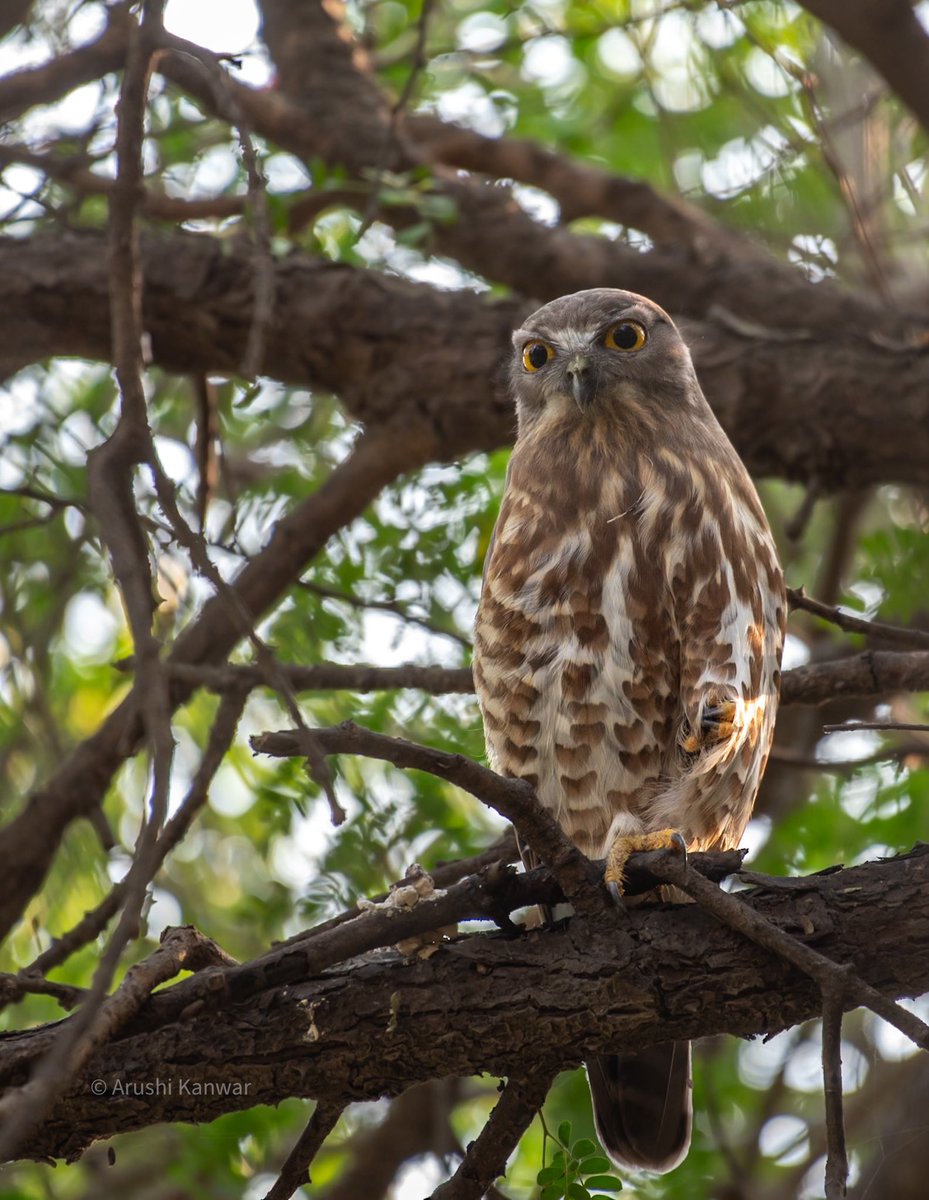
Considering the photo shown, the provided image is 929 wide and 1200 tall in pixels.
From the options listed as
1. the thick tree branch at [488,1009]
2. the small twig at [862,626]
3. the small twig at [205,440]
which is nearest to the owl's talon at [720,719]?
the small twig at [862,626]

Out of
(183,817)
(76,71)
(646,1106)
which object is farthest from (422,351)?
(646,1106)

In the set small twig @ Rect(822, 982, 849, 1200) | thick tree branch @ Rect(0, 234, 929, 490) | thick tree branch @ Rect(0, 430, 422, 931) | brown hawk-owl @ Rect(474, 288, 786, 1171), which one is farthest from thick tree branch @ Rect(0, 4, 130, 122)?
small twig @ Rect(822, 982, 849, 1200)

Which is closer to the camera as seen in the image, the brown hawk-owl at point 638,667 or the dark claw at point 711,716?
the dark claw at point 711,716

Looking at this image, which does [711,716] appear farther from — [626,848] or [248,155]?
[248,155]

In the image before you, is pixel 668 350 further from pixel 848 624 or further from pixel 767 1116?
pixel 767 1116

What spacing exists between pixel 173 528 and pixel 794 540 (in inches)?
97.7

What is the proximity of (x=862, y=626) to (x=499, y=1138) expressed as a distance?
142cm

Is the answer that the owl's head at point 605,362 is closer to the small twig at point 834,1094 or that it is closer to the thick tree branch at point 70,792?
the thick tree branch at point 70,792

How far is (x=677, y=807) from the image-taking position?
11.1 feet

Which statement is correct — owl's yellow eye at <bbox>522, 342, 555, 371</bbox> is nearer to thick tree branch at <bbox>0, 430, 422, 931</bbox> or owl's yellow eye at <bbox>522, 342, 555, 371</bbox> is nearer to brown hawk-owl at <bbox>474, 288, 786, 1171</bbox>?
brown hawk-owl at <bbox>474, 288, 786, 1171</bbox>

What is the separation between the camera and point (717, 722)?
10.7 feet

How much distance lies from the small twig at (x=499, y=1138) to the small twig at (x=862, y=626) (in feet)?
4.18

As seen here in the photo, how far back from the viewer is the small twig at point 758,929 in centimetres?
237

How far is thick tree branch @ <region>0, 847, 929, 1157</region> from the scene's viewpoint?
262 cm
